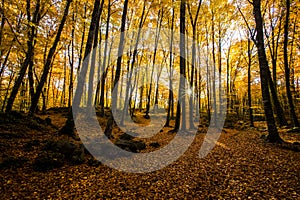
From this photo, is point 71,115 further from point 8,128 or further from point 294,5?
point 294,5

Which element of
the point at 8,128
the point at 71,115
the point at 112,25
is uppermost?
the point at 112,25

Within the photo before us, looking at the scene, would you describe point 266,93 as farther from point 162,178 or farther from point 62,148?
point 62,148

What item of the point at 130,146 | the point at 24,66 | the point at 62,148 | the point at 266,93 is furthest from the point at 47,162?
the point at 266,93

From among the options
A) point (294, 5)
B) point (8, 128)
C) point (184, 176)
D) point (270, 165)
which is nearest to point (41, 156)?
point (8, 128)

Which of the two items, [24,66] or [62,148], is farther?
[24,66]

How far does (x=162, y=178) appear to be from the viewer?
4.47m

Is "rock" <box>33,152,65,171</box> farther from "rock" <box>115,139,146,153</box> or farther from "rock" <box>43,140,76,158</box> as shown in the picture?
"rock" <box>115,139,146,153</box>

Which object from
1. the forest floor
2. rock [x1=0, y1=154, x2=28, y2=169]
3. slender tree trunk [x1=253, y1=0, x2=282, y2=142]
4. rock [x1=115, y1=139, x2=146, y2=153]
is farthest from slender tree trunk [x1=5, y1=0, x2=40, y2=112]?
slender tree trunk [x1=253, y1=0, x2=282, y2=142]

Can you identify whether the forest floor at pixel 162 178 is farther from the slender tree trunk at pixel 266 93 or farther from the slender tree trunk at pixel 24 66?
the slender tree trunk at pixel 24 66

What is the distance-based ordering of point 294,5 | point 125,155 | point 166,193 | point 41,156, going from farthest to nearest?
point 294,5
point 125,155
point 41,156
point 166,193

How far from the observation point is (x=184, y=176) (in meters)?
4.52

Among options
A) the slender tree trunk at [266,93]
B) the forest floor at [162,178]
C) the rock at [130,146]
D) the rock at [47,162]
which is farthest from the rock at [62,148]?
the slender tree trunk at [266,93]

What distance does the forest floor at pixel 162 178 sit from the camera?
3.56 metres

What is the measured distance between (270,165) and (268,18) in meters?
13.9
